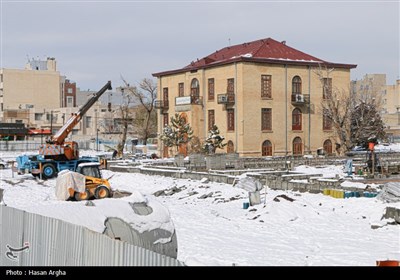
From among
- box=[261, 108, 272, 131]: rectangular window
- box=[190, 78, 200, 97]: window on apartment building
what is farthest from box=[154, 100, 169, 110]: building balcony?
box=[261, 108, 272, 131]: rectangular window

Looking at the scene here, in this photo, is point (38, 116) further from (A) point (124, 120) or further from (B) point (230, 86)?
(B) point (230, 86)

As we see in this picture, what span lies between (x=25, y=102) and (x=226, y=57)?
177ft

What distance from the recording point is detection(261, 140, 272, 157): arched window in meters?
54.9

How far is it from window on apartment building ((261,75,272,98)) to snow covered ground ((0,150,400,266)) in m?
27.8

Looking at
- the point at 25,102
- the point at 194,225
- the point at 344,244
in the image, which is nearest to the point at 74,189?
the point at 194,225

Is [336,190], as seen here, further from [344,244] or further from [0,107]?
[0,107]

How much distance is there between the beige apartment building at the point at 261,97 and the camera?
178 ft

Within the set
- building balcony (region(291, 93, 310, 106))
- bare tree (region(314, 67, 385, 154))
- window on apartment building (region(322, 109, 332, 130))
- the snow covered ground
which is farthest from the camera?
window on apartment building (region(322, 109, 332, 130))

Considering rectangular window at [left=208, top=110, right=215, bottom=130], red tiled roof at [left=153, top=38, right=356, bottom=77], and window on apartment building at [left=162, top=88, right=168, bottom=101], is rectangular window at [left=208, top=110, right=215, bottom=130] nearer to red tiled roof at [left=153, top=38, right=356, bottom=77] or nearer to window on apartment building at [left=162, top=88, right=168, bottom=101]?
red tiled roof at [left=153, top=38, right=356, bottom=77]

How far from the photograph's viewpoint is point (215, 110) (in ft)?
189

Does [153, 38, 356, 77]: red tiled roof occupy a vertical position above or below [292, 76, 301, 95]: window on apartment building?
above

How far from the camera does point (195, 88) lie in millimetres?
60375

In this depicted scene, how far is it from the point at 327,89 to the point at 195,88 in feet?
44.8
